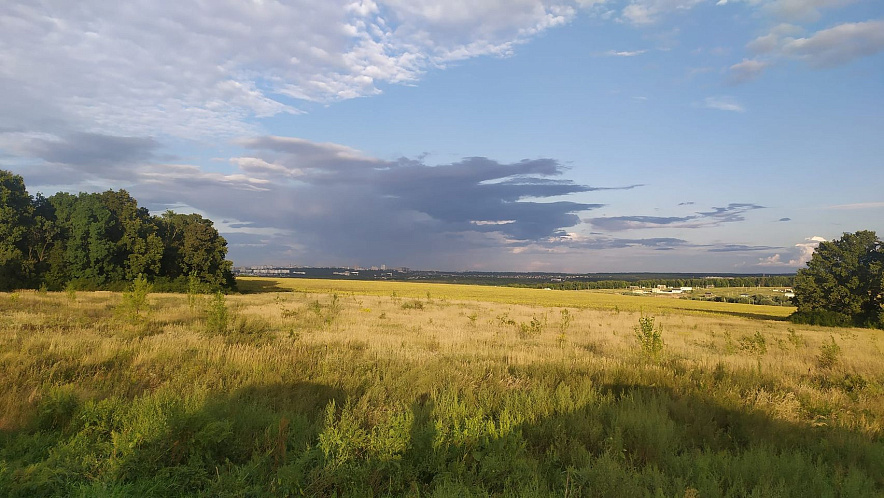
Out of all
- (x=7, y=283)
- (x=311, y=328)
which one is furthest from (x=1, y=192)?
(x=311, y=328)

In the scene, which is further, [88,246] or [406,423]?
[88,246]

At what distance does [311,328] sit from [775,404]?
14.4m

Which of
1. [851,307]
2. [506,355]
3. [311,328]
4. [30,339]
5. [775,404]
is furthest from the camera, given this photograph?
[851,307]

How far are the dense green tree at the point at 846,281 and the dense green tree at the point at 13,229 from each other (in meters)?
76.1

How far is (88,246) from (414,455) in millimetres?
54671

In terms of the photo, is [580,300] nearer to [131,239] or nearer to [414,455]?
[131,239]

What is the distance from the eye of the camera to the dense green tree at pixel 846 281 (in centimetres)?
4031

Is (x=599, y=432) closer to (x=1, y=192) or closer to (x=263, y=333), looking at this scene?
(x=263, y=333)

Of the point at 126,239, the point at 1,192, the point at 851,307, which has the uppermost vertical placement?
the point at 1,192

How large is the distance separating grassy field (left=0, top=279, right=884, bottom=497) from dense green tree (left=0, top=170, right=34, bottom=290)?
1595 inches

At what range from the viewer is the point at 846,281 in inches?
1655

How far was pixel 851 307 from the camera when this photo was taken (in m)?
40.3

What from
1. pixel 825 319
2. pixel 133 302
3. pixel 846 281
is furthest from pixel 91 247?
pixel 846 281

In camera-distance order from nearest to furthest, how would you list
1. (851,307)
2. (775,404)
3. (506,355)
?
(775,404), (506,355), (851,307)
